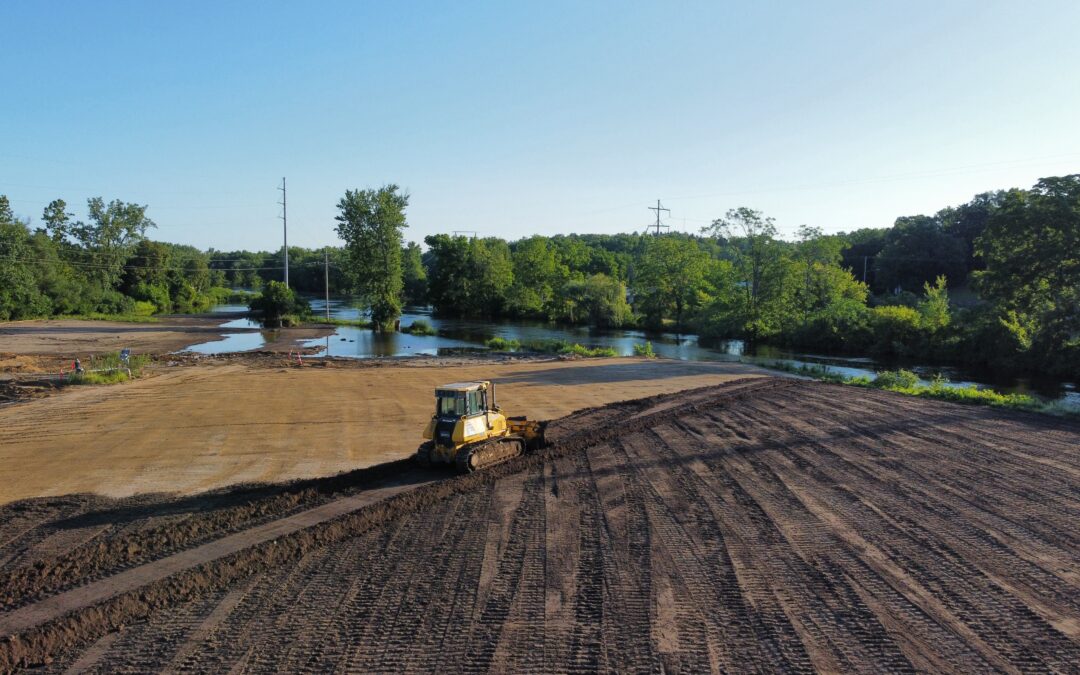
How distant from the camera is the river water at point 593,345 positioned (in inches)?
1300

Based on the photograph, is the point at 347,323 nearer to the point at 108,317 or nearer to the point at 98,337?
the point at 98,337

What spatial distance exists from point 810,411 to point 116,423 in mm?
20421

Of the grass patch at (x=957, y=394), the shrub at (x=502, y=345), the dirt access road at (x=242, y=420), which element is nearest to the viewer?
the dirt access road at (x=242, y=420)

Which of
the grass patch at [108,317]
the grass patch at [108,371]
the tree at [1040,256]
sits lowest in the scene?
the grass patch at [108,371]

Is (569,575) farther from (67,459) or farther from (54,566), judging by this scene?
(67,459)

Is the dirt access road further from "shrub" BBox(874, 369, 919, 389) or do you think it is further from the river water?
the river water

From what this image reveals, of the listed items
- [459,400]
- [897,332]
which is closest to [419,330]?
[897,332]

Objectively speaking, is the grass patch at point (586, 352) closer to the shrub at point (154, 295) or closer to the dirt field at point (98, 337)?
the dirt field at point (98, 337)

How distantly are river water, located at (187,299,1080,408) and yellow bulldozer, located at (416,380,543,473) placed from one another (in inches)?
1057

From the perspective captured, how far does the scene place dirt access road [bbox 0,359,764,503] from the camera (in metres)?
13.6

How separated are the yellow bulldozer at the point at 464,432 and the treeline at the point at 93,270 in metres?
62.9

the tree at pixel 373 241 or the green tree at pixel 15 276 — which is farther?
the tree at pixel 373 241

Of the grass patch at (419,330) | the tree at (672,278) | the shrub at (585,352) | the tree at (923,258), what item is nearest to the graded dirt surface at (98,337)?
the grass patch at (419,330)

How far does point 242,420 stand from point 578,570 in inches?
537
